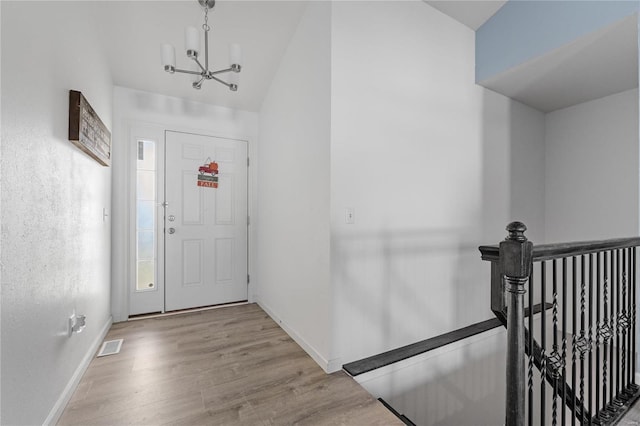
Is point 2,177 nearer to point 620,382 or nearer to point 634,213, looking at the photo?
point 620,382

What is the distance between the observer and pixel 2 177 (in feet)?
3.67

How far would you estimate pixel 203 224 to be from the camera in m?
3.44

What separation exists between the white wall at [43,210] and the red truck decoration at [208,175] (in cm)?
125

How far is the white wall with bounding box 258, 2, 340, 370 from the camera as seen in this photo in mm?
2131

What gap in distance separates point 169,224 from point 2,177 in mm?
2215

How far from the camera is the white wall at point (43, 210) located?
3.85 ft

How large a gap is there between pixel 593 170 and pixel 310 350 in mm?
3737

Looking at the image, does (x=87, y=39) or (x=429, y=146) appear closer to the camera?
(x=87, y=39)

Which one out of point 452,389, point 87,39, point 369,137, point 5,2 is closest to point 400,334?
point 452,389

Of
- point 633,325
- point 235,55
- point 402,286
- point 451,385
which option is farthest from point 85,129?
point 633,325

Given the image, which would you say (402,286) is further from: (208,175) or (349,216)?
(208,175)

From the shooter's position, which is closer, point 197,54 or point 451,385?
point 197,54

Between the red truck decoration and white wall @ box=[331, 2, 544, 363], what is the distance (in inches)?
77.9

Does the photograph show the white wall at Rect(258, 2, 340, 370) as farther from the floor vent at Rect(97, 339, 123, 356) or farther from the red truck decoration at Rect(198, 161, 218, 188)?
the floor vent at Rect(97, 339, 123, 356)
